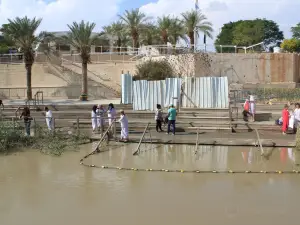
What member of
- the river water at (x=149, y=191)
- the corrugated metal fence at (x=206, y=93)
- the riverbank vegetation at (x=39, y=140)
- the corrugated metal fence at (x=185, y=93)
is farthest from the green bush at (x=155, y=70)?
the river water at (x=149, y=191)

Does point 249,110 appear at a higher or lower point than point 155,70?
lower

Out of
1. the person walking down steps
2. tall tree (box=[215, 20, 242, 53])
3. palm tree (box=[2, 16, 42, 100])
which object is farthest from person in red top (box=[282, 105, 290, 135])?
tall tree (box=[215, 20, 242, 53])

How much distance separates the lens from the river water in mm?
7461

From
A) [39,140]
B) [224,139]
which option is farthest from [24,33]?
[224,139]

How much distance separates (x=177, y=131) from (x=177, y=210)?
961 cm

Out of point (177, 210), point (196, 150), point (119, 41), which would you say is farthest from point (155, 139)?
point (119, 41)

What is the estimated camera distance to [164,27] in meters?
42.4

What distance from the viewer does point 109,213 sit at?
303 inches

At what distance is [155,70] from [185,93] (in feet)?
32.9

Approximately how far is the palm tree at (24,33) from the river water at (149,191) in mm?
17519

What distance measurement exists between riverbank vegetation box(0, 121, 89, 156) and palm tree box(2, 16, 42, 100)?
14625 millimetres

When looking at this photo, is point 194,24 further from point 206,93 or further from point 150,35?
point 206,93

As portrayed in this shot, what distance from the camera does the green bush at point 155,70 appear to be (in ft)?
98.5

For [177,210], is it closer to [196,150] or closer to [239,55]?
[196,150]
